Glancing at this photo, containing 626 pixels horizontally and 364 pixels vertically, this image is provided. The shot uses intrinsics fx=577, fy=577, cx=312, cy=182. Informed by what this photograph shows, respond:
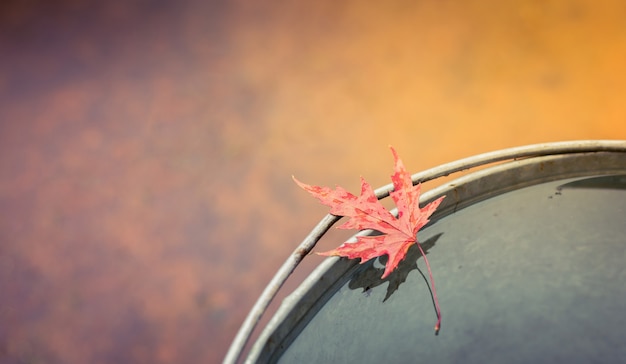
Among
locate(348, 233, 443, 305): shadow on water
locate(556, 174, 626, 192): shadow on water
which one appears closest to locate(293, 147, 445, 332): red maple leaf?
locate(348, 233, 443, 305): shadow on water

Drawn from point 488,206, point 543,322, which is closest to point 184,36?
point 488,206

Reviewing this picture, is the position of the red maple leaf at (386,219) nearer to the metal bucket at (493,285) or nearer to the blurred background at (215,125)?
the metal bucket at (493,285)

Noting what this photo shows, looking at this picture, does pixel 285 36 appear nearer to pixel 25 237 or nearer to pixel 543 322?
pixel 25 237

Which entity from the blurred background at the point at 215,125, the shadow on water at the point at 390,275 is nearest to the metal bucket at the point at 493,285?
the shadow on water at the point at 390,275

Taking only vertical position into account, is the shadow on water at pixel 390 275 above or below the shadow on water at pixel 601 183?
above

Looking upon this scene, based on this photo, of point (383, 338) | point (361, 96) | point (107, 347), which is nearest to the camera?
point (383, 338)

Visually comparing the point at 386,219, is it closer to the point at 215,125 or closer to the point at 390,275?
the point at 390,275
